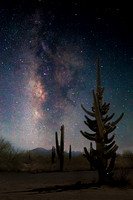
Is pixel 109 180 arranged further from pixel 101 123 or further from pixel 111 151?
pixel 101 123

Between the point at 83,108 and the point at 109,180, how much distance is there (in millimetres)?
3274

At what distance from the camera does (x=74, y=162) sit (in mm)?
26484

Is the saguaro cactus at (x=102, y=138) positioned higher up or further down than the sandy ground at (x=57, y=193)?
higher up

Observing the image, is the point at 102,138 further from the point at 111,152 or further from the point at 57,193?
the point at 57,193

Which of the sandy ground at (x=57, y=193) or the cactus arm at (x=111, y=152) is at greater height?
the cactus arm at (x=111, y=152)

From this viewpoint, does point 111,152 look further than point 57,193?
Yes

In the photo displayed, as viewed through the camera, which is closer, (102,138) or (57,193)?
(57,193)

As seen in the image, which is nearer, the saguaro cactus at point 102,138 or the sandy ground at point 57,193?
the sandy ground at point 57,193

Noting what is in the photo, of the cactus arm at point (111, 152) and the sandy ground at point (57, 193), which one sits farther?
the cactus arm at point (111, 152)

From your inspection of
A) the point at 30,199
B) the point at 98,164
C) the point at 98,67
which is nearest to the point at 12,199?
the point at 30,199

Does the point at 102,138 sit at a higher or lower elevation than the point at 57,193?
higher

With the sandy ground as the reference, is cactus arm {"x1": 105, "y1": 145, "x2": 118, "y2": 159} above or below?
above

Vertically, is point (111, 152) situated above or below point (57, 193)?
above

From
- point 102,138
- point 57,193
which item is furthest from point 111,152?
point 57,193
